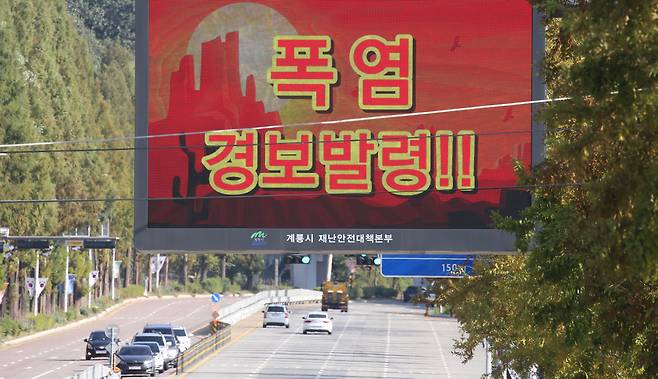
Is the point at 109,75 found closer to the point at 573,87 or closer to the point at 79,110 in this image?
the point at 79,110

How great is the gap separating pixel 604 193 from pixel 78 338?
80.6 m

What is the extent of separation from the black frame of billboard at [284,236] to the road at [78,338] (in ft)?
119

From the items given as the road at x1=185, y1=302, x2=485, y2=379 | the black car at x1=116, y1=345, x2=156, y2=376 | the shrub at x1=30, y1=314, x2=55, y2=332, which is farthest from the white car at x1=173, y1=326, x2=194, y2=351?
the shrub at x1=30, y1=314, x2=55, y2=332

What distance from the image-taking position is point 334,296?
4884 inches

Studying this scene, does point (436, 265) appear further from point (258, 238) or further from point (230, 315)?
point (230, 315)

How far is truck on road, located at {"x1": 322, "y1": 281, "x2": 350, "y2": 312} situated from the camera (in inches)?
4828

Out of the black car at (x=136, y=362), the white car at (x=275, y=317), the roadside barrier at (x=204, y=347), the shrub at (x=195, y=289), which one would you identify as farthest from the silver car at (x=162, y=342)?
the shrub at (x=195, y=289)

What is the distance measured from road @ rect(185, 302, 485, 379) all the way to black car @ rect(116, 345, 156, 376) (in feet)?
4.88

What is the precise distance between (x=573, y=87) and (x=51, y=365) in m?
54.6

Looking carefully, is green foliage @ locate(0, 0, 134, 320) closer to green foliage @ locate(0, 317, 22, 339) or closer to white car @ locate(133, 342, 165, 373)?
green foliage @ locate(0, 317, 22, 339)

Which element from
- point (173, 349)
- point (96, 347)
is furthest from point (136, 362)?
point (96, 347)

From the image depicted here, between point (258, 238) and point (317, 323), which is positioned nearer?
point (258, 238)

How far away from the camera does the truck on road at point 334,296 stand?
4828 inches

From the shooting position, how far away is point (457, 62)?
2356 centimetres
